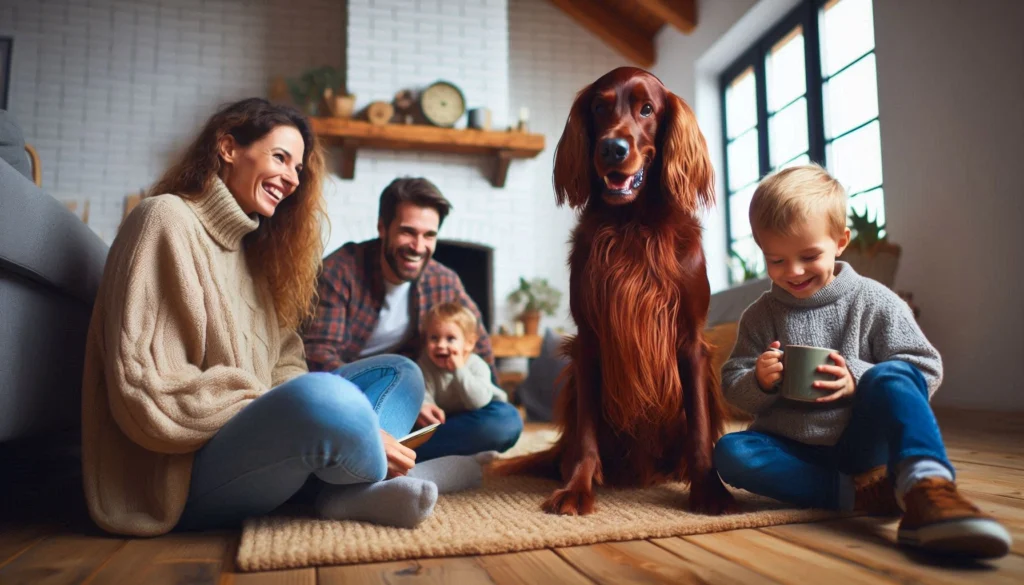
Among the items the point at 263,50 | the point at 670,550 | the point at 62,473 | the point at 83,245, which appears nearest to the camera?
the point at 670,550

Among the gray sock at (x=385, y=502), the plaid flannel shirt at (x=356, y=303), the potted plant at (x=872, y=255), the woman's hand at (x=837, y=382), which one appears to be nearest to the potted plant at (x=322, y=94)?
the plaid flannel shirt at (x=356, y=303)

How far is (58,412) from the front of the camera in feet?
4.02

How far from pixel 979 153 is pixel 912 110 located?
0.48 meters

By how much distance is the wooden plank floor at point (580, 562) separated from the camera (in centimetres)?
82

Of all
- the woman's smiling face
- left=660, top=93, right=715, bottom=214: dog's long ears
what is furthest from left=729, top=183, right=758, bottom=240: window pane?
the woman's smiling face

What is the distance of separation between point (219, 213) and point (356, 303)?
0.73 m

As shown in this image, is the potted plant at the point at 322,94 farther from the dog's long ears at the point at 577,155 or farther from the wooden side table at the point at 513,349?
the dog's long ears at the point at 577,155

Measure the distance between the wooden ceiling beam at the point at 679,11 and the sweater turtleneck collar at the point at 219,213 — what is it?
465 cm

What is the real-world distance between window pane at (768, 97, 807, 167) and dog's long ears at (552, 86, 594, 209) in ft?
10.5

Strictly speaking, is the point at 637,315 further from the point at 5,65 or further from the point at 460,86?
the point at 5,65

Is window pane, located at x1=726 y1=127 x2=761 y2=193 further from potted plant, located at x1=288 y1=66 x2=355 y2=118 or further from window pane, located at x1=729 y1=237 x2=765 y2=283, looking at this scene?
potted plant, located at x1=288 y1=66 x2=355 y2=118

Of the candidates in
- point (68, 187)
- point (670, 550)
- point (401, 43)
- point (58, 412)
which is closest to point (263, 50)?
point (401, 43)

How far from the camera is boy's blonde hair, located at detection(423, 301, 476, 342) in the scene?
1860mm

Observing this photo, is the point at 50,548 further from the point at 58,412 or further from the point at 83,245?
the point at 83,245
